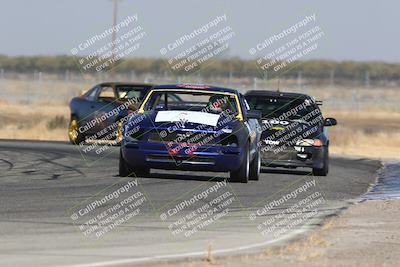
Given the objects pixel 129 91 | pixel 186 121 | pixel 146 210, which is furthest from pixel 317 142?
pixel 129 91

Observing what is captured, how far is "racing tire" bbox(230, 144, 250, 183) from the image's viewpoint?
51.5 ft

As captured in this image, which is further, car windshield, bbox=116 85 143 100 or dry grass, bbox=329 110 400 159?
dry grass, bbox=329 110 400 159

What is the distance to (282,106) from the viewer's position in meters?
19.5

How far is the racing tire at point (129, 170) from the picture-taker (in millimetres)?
15766

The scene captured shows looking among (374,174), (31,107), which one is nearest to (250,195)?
(374,174)

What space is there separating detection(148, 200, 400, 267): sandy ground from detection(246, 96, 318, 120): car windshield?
7.11 m

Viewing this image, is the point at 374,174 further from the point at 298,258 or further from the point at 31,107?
the point at 31,107

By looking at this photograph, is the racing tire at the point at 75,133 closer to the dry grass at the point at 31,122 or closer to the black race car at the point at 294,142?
the dry grass at the point at 31,122

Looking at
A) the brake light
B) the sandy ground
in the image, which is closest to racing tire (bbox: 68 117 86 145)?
the brake light

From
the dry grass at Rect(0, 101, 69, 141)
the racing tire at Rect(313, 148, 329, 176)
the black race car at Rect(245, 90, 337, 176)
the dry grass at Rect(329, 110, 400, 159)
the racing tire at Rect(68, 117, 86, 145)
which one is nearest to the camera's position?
the black race car at Rect(245, 90, 337, 176)

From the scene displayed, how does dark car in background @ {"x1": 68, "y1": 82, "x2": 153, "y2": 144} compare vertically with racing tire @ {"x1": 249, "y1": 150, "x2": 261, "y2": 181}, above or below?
below

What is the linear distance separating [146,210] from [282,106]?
7.78m

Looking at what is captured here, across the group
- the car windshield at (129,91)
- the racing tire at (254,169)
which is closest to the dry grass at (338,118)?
the car windshield at (129,91)

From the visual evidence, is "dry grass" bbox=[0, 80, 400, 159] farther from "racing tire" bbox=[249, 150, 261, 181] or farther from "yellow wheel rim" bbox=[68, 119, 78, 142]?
"racing tire" bbox=[249, 150, 261, 181]
